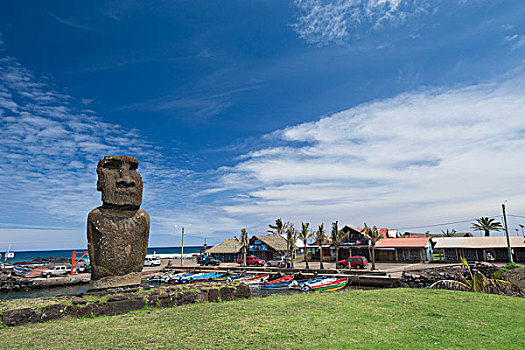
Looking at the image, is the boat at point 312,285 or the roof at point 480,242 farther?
the roof at point 480,242

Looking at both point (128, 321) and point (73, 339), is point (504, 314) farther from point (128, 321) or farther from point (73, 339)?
point (73, 339)

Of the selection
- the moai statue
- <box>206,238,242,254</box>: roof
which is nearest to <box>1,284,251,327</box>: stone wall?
the moai statue

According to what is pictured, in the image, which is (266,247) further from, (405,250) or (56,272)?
(56,272)

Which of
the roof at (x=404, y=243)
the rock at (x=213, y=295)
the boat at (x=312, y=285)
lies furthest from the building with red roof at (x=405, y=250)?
the rock at (x=213, y=295)

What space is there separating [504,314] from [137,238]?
1509cm

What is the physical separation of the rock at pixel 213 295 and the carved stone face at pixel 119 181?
587 centimetres

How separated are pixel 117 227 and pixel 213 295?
569cm

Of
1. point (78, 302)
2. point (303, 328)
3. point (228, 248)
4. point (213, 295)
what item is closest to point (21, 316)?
point (78, 302)

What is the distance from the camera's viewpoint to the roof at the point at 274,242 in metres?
57.1

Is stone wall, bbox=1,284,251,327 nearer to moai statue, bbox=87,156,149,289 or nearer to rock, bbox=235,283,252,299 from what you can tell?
rock, bbox=235,283,252,299

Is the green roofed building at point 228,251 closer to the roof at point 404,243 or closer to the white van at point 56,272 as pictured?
the white van at point 56,272

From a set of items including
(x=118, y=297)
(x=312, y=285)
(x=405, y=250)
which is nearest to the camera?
(x=118, y=297)

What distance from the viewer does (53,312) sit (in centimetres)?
1062

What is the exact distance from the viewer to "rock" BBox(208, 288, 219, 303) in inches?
559
